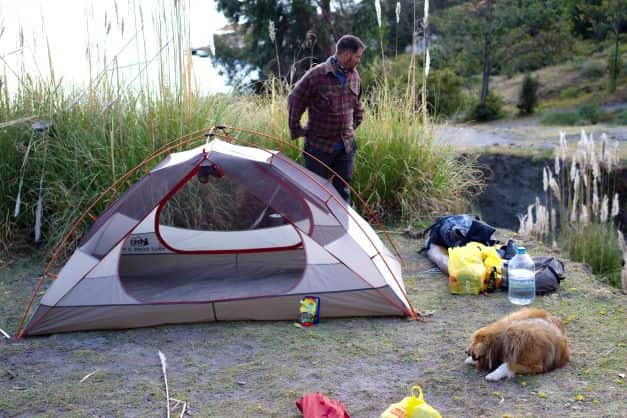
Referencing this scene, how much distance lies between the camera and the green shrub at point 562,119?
540 inches

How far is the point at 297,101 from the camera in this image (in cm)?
537

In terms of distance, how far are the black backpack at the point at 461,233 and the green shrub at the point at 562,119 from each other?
8.92 m

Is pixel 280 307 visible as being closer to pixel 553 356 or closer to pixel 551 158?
pixel 553 356

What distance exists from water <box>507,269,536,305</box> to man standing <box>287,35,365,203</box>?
1667mm

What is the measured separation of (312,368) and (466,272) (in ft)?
5.15

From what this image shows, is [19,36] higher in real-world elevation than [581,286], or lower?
higher

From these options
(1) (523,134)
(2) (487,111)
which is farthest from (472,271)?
(2) (487,111)

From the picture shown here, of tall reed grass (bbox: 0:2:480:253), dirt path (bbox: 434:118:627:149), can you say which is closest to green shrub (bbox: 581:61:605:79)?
dirt path (bbox: 434:118:627:149)

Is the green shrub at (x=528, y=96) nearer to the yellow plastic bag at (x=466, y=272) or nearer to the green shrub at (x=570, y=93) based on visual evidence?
the green shrub at (x=570, y=93)

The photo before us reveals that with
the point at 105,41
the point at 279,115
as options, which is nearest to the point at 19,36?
the point at 105,41

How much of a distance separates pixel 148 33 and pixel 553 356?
4.23 meters

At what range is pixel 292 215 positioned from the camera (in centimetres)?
442

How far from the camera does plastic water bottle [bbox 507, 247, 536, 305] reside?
4.57 m

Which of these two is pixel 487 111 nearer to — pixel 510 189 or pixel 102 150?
pixel 510 189
